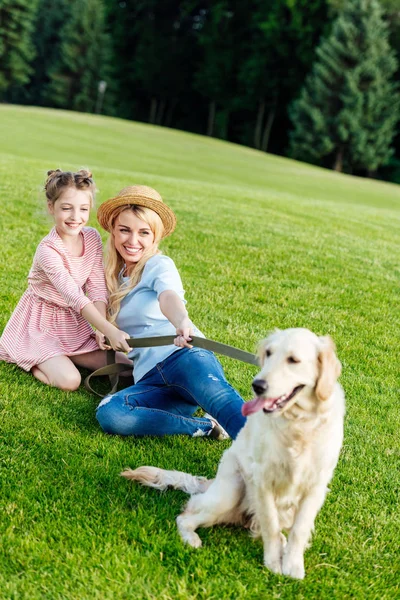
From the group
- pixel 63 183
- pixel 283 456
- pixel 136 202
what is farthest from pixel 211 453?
pixel 63 183

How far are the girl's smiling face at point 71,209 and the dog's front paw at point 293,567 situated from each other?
2629 millimetres

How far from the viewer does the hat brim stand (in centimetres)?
400

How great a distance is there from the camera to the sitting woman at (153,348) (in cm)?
357

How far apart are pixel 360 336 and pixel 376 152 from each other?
129 feet

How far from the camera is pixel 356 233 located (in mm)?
10633

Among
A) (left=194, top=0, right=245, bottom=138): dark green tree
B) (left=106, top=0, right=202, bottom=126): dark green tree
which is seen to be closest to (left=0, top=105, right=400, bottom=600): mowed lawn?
(left=194, top=0, right=245, bottom=138): dark green tree

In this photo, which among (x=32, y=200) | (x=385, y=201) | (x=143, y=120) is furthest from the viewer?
(x=143, y=120)

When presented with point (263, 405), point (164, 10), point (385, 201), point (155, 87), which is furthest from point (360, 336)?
point (164, 10)

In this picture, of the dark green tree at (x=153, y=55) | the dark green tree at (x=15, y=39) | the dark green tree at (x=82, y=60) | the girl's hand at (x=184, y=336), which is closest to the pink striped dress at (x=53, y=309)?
the girl's hand at (x=184, y=336)

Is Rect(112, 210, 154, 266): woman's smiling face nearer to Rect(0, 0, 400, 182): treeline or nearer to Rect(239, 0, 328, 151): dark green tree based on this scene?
Rect(0, 0, 400, 182): treeline

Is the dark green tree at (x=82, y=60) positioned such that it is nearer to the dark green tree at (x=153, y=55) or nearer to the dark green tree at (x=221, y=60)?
the dark green tree at (x=153, y=55)

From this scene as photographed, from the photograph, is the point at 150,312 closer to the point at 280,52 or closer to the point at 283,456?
the point at 283,456

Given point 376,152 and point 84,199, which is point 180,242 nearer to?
point 84,199

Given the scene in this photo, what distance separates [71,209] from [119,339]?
3.55 ft
